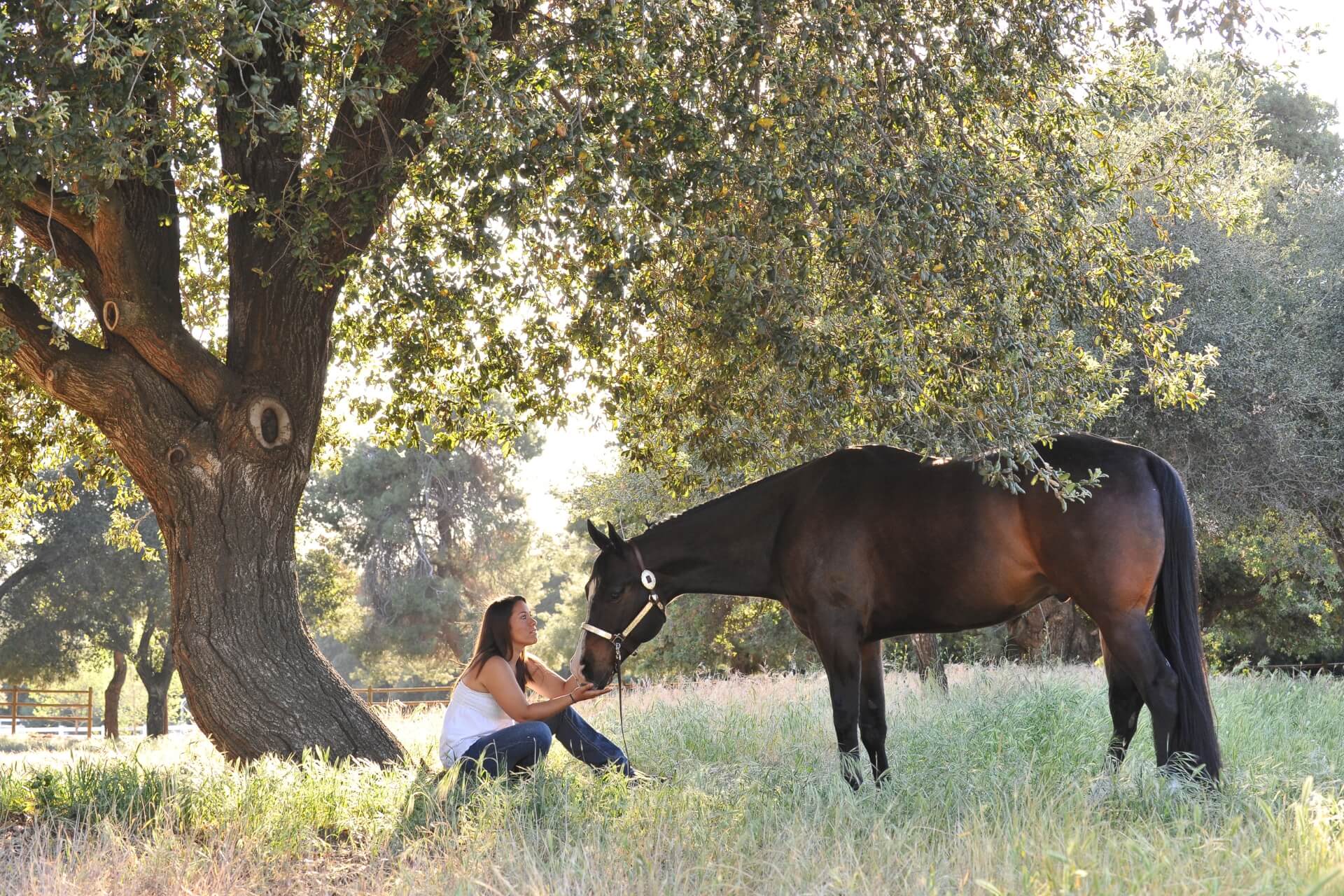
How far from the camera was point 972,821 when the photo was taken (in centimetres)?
452

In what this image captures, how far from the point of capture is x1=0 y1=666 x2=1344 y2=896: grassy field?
387cm

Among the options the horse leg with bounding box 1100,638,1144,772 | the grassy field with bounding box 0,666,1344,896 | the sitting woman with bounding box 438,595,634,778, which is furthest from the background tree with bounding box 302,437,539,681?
the horse leg with bounding box 1100,638,1144,772

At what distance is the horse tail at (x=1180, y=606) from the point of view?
587cm

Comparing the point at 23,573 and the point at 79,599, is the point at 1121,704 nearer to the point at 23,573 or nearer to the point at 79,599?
the point at 79,599

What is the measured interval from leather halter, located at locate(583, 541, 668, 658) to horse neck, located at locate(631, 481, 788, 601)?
64 millimetres

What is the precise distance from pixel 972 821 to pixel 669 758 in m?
3.90

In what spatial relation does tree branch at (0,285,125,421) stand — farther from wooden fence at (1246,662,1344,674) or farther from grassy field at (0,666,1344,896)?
wooden fence at (1246,662,1344,674)

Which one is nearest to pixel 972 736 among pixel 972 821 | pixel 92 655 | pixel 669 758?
pixel 669 758

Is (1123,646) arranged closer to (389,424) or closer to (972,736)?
(972,736)

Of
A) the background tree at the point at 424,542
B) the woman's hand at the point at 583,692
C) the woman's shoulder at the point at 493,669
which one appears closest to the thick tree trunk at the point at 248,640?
the woman's shoulder at the point at 493,669

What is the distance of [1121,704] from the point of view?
6.46m

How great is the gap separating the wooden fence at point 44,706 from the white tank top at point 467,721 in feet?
75.1

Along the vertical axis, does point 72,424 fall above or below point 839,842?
above

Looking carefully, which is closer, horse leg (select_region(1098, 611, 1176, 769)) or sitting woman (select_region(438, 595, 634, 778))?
horse leg (select_region(1098, 611, 1176, 769))
